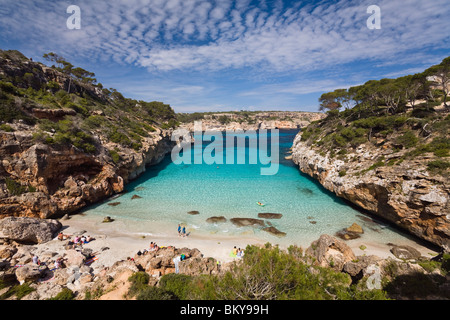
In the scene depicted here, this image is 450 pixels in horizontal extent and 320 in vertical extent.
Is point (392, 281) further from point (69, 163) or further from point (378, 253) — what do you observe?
point (69, 163)

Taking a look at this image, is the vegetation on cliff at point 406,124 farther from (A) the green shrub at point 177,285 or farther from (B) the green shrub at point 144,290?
(B) the green shrub at point 144,290

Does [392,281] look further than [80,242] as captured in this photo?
No

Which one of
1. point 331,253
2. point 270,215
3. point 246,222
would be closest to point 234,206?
point 246,222

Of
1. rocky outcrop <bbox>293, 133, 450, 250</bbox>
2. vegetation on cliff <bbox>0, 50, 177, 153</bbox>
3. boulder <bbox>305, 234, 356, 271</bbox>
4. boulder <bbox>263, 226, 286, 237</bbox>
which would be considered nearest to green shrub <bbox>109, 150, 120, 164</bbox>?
vegetation on cliff <bbox>0, 50, 177, 153</bbox>

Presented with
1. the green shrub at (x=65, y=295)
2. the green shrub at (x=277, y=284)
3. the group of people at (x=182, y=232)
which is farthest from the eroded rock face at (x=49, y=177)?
the green shrub at (x=277, y=284)

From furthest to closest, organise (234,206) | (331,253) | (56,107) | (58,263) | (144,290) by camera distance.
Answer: (56,107) → (234,206) → (331,253) → (58,263) → (144,290)

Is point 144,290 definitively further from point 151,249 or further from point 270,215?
point 270,215
